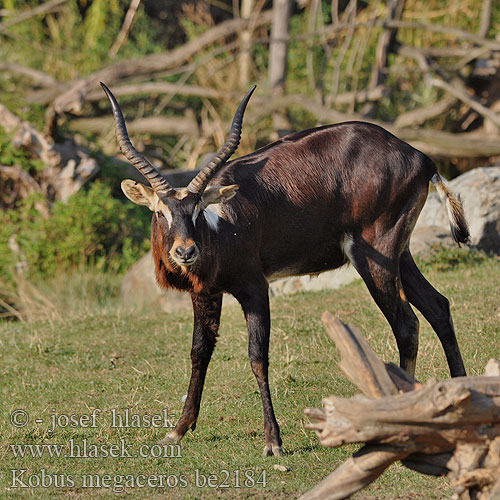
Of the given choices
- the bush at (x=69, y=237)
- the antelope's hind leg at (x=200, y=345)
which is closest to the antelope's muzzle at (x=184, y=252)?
the antelope's hind leg at (x=200, y=345)

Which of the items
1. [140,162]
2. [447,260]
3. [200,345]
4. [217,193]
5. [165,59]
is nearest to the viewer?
[217,193]

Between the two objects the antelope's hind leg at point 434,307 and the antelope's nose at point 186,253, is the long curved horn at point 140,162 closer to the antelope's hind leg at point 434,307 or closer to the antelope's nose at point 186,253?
the antelope's nose at point 186,253

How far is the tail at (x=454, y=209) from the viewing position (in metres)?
7.41

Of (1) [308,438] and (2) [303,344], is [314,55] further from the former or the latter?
(1) [308,438]

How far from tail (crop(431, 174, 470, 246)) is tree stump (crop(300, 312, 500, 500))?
10.3ft

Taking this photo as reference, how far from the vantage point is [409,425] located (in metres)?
4.23

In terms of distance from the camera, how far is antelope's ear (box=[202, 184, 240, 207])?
20.9ft

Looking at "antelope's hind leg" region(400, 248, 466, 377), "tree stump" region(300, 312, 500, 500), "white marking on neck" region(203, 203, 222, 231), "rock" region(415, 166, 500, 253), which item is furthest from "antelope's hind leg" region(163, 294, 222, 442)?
"rock" region(415, 166, 500, 253)

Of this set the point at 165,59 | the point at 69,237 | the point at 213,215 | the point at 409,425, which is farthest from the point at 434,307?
the point at 165,59

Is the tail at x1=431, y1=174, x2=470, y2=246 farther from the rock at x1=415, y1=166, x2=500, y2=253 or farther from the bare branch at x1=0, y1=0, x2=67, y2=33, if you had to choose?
the bare branch at x1=0, y1=0, x2=67, y2=33

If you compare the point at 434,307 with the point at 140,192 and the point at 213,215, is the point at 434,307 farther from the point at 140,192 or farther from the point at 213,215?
the point at 140,192

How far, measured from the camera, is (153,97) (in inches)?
770

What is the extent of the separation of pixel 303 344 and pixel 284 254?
189cm

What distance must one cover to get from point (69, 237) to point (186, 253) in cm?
835
